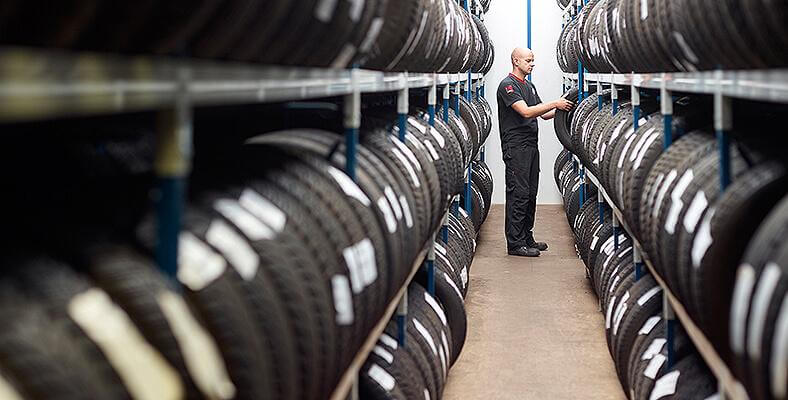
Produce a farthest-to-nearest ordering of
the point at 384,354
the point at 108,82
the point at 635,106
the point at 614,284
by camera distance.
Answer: the point at 614,284 → the point at 635,106 → the point at 384,354 → the point at 108,82

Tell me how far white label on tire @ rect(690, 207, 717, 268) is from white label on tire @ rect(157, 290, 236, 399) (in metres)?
1.27

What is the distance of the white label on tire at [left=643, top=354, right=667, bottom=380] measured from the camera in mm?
3306

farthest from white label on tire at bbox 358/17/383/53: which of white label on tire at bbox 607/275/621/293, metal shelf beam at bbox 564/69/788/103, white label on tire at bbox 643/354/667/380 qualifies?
white label on tire at bbox 607/275/621/293

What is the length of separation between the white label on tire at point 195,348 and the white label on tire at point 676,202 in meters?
1.56

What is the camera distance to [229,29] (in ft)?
4.66

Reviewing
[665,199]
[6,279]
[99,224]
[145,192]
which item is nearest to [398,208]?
[665,199]

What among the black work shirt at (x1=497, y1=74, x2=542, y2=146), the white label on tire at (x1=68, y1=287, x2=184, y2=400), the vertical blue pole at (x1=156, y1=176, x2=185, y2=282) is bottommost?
the black work shirt at (x1=497, y1=74, x2=542, y2=146)

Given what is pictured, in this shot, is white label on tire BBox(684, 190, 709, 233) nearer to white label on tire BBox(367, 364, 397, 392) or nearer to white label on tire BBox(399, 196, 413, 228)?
white label on tire BBox(399, 196, 413, 228)

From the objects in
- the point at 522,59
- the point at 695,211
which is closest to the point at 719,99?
the point at 695,211

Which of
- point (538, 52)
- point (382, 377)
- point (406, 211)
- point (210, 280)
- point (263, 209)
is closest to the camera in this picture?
point (210, 280)

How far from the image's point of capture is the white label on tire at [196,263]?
1.28 m

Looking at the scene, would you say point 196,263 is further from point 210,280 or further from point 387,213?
point 387,213

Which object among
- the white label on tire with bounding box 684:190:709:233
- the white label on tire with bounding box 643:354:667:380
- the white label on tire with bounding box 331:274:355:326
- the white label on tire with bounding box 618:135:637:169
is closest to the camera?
the white label on tire with bounding box 331:274:355:326

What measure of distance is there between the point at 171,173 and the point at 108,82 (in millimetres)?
249
